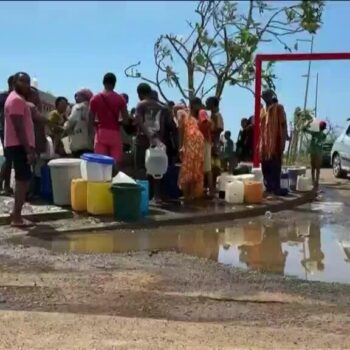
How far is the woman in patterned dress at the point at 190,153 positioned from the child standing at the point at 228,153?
5.25 meters

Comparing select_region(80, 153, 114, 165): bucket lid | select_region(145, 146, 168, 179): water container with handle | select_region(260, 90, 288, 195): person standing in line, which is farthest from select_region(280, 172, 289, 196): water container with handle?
select_region(80, 153, 114, 165): bucket lid

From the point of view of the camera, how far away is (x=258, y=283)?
20.3ft

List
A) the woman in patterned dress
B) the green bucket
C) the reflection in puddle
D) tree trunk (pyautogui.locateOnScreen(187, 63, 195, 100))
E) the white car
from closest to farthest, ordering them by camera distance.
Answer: the reflection in puddle, the green bucket, the woman in patterned dress, tree trunk (pyautogui.locateOnScreen(187, 63, 195, 100)), the white car

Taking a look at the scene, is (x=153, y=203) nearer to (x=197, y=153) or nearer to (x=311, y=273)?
(x=197, y=153)

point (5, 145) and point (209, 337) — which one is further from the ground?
point (5, 145)

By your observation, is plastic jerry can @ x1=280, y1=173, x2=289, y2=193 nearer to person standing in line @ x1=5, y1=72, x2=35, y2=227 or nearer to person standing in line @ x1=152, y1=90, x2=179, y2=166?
person standing in line @ x1=152, y1=90, x2=179, y2=166

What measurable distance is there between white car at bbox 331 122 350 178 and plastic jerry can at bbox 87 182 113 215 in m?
9.62

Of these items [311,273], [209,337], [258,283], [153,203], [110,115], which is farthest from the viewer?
[153,203]

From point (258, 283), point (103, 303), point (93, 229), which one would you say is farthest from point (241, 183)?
point (103, 303)

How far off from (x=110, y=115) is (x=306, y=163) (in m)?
9.29

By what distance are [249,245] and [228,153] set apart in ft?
30.4

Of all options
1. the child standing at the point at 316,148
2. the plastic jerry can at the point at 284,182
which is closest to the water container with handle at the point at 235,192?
the plastic jerry can at the point at 284,182

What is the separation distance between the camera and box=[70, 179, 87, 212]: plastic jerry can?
943 cm

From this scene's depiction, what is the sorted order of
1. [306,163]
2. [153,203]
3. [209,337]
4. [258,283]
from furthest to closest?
[306,163]
[153,203]
[258,283]
[209,337]
